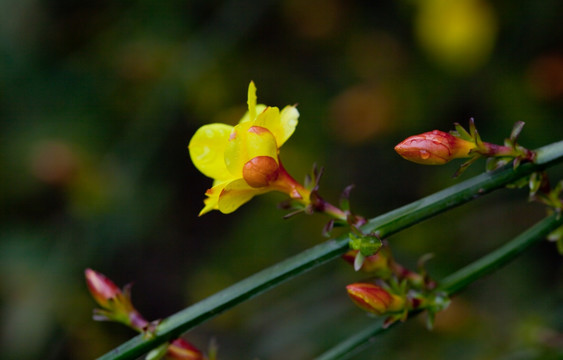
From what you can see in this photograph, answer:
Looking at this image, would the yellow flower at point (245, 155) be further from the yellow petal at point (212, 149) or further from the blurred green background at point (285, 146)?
the blurred green background at point (285, 146)

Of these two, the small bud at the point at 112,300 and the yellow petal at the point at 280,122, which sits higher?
the yellow petal at the point at 280,122

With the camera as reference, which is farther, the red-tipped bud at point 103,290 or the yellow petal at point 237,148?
the red-tipped bud at point 103,290

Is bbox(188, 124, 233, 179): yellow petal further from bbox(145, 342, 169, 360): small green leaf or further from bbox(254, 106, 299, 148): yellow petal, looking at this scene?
bbox(145, 342, 169, 360): small green leaf

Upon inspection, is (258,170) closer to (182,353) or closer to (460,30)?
(182,353)

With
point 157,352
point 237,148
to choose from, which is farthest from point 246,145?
point 157,352

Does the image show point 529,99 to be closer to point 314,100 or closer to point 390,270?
point 314,100

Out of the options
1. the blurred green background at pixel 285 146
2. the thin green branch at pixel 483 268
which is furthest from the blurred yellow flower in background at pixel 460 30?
the thin green branch at pixel 483 268
